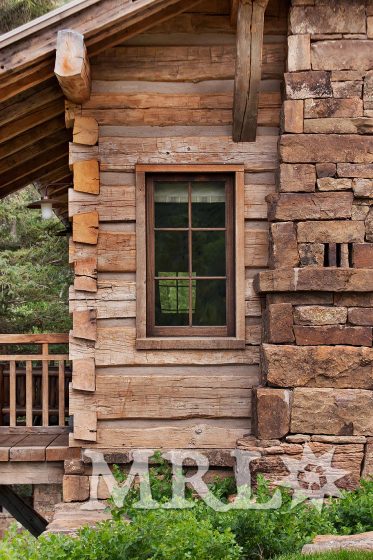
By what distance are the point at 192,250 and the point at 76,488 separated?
7.91 feet

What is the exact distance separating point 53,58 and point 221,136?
1.67m

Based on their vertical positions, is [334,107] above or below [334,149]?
above

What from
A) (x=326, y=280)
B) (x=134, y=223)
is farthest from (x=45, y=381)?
(x=326, y=280)

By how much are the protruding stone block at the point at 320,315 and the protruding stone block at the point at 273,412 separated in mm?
637

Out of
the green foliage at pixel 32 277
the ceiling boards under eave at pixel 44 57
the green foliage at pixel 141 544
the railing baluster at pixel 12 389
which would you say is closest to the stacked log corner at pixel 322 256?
the ceiling boards under eave at pixel 44 57

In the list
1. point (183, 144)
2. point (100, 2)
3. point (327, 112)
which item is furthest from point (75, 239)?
point (327, 112)

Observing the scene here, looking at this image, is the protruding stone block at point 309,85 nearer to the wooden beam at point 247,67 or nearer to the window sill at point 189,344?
the wooden beam at point 247,67

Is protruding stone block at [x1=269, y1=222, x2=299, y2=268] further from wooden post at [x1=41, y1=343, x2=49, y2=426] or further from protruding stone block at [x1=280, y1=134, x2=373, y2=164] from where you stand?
wooden post at [x1=41, y1=343, x2=49, y2=426]

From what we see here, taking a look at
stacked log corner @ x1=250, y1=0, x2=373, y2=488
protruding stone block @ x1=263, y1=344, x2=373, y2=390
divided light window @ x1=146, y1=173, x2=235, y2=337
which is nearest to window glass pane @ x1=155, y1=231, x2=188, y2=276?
divided light window @ x1=146, y1=173, x2=235, y2=337

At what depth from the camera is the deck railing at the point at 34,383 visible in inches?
312

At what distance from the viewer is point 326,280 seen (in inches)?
260

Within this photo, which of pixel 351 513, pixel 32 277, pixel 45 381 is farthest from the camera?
pixel 32 277

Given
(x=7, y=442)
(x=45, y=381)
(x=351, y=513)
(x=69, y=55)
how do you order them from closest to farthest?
Result: (x=351, y=513) < (x=69, y=55) < (x=7, y=442) < (x=45, y=381)

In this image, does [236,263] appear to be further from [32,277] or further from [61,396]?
[32,277]
